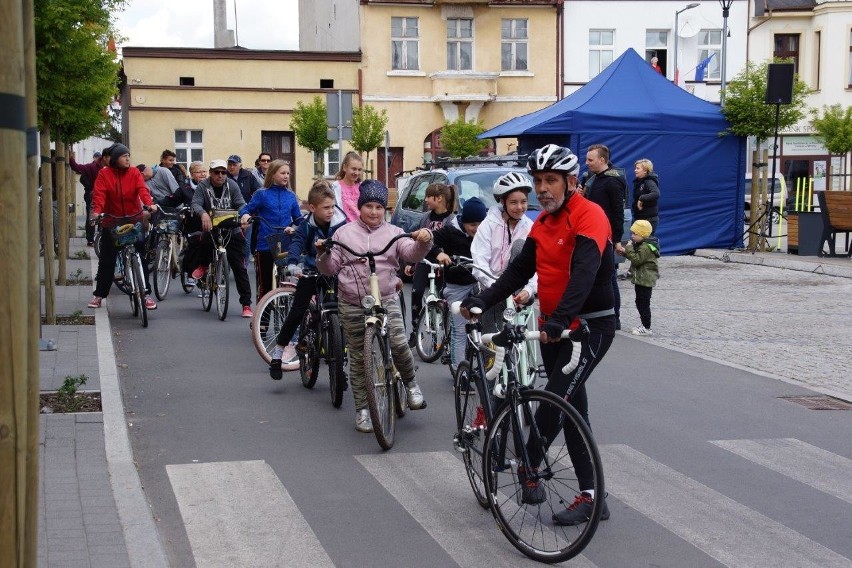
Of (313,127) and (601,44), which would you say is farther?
(601,44)

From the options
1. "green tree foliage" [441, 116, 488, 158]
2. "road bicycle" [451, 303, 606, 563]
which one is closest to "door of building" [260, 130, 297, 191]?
"green tree foliage" [441, 116, 488, 158]

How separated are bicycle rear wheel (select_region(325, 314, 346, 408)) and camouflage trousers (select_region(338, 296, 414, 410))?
25.9 inches

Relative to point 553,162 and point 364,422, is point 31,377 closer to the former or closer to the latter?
point 553,162

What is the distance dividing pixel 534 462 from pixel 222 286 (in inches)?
365

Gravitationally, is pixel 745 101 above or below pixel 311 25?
below

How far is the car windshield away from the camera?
1758 centimetres

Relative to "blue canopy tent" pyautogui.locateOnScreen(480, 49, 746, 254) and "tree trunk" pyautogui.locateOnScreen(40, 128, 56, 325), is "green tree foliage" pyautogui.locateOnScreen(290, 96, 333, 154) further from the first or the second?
"tree trunk" pyautogui.locateOnScreen(40, 128, 56, 325)

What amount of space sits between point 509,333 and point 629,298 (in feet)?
39.0

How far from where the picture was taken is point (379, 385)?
7.46m

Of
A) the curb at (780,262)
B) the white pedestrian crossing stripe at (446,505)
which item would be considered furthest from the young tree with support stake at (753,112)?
the white pedestrian crossing stripe at (446,505)

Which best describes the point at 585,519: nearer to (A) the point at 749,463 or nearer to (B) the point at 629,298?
(A) the point at 749,463

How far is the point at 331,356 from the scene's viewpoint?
351 inches

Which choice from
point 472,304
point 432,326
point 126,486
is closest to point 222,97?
point 432,326

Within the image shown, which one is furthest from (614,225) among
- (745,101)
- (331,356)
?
(745,101)
